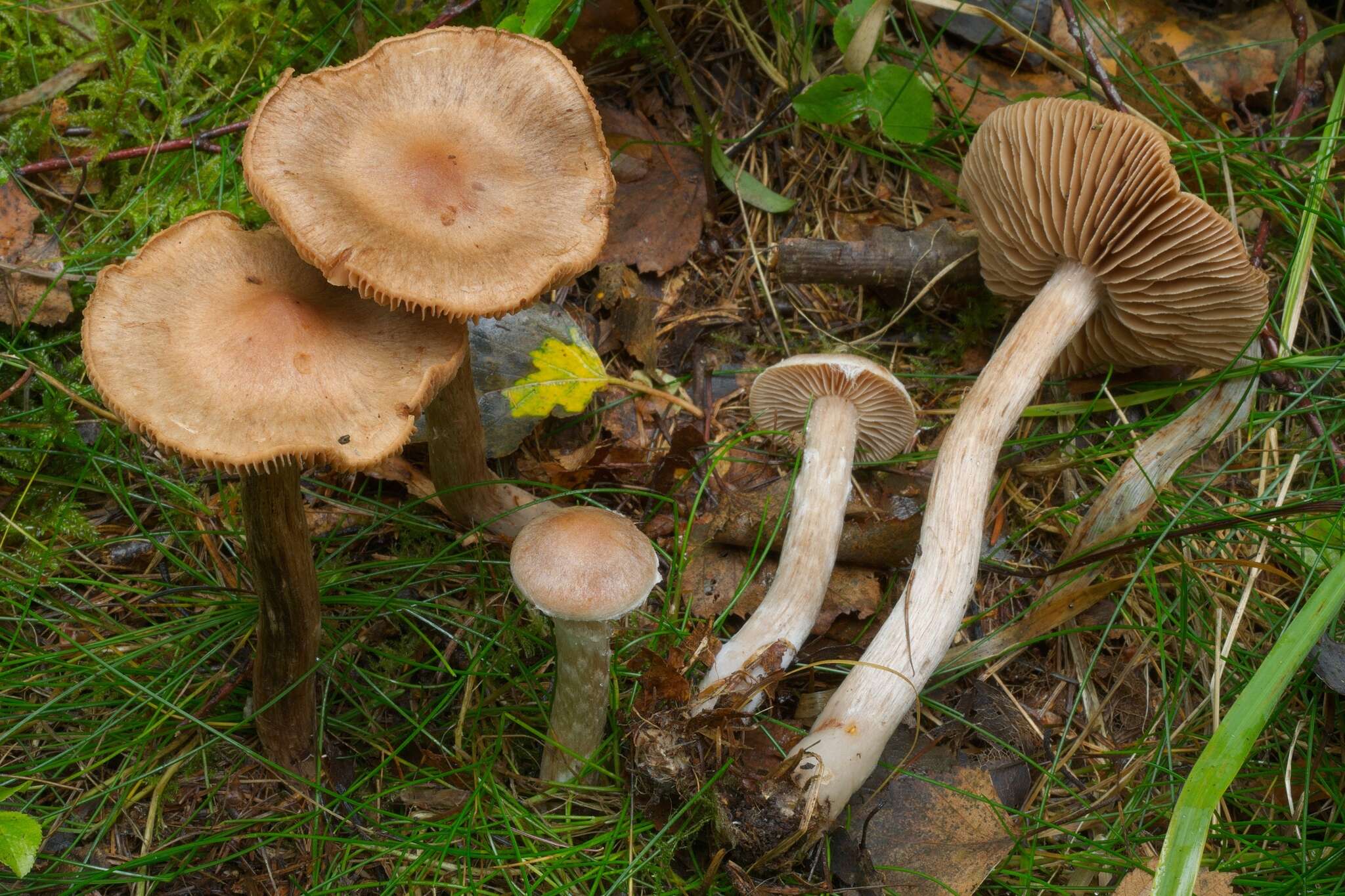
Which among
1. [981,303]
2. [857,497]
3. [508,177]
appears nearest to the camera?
[508,177]

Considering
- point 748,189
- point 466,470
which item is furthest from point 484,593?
point 748,189

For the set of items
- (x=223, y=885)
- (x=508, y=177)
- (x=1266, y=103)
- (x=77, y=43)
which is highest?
(x=1266, y=103)

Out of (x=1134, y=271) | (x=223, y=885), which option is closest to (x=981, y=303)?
(x=1134, y=271)

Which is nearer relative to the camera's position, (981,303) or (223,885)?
(223,885)

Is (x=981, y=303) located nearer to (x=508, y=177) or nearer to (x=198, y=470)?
(x=508, y=177)

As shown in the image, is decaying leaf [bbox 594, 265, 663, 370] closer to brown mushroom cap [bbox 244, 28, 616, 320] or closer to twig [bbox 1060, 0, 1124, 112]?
brown mushroom cap [bbox 244, 28, 616, 320]

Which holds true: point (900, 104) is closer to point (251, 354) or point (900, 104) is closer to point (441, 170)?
point (441, 170)
